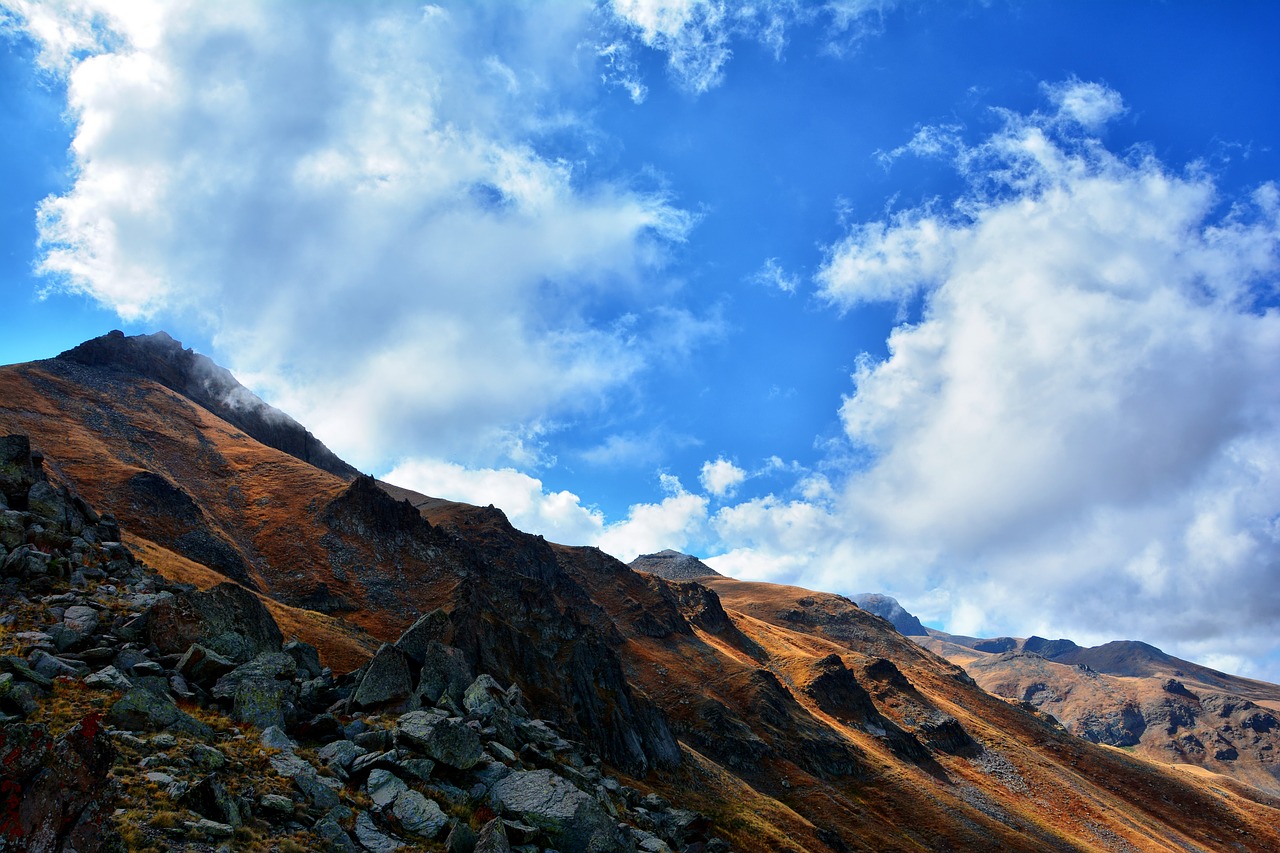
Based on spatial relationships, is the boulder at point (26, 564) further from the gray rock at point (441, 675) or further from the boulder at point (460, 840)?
the boulder at point (460, 840)

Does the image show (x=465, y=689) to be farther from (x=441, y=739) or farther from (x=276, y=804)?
(x=276, y=804)

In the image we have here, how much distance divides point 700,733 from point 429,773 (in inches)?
3186

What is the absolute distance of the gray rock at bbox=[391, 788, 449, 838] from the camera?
19.8 meters

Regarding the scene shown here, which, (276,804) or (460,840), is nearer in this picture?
(276,804)

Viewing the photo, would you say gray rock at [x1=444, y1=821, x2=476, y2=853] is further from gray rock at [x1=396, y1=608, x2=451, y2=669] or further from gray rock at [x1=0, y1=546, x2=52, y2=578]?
gray rock at [x1=0, y1=546, x2=52, y2=578]

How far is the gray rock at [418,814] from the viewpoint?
780 inches

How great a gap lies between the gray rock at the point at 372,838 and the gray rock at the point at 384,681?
308 inches

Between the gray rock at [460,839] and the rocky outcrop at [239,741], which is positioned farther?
the gray rock at [460,839]

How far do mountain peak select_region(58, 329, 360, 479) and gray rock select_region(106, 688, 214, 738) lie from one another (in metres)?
156

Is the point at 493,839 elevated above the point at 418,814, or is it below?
below

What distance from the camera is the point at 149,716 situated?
63.5 ft

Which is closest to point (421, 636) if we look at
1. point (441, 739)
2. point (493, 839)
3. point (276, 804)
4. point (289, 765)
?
point (441, 739)

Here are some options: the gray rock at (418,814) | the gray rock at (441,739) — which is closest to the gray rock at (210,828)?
the gray rock at (418,814)

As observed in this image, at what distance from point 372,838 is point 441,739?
5173 mm
